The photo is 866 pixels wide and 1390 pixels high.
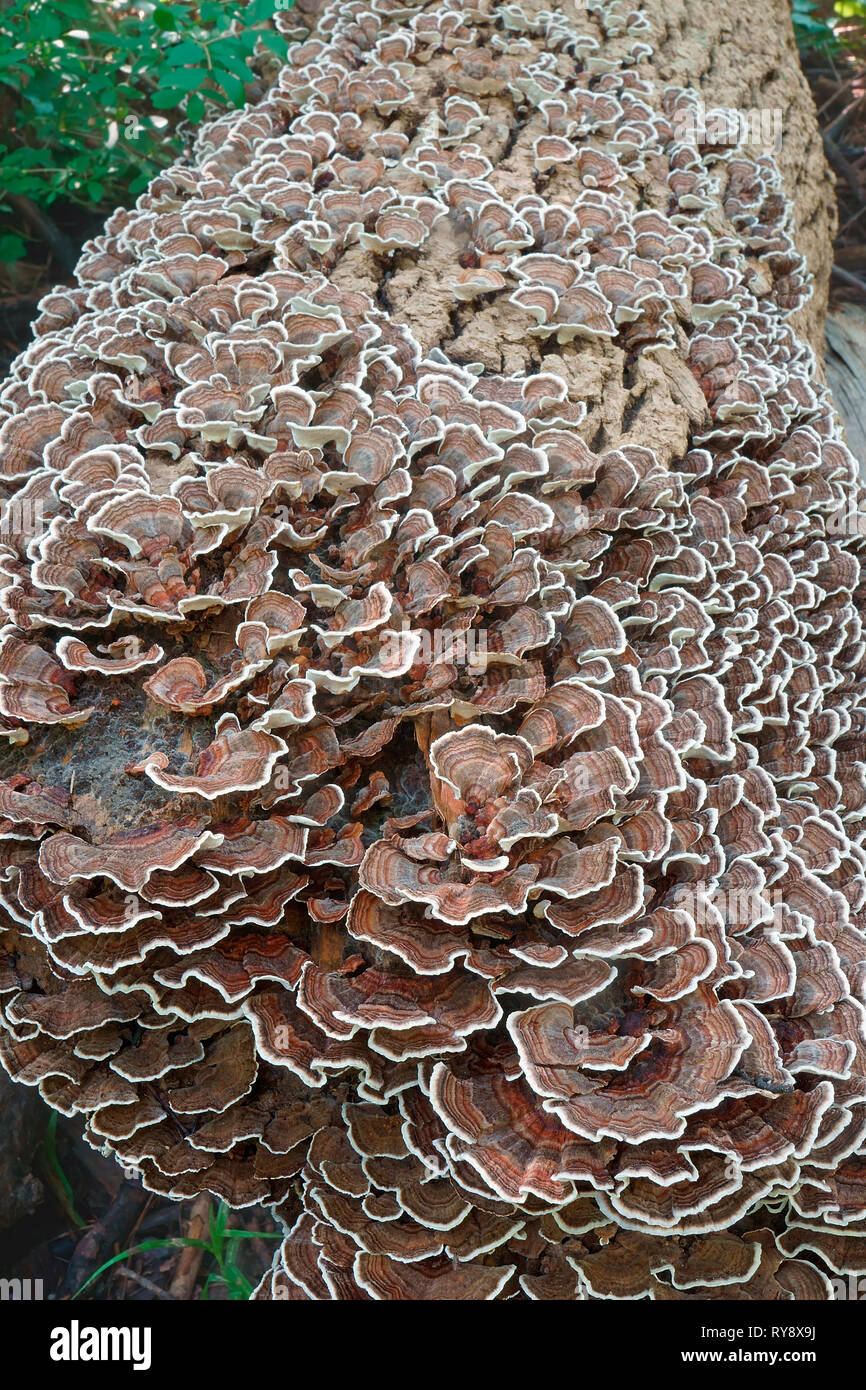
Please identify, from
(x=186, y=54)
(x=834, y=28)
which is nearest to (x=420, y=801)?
(x=186, y=54)

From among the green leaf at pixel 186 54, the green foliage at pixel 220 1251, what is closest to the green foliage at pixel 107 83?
the green leaf at pixel 186 54

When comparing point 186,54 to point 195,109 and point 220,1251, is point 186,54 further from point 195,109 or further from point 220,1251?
point 220,1251

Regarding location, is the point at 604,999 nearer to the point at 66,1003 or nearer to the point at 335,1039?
the point at 335,1039

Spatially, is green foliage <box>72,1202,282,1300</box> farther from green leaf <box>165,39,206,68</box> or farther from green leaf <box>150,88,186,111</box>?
green leaf <box>165,39,206,68</box>

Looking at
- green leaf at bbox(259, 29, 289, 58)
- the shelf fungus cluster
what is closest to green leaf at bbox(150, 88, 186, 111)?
green leaf at bbox(259, 29, 289, 58)
